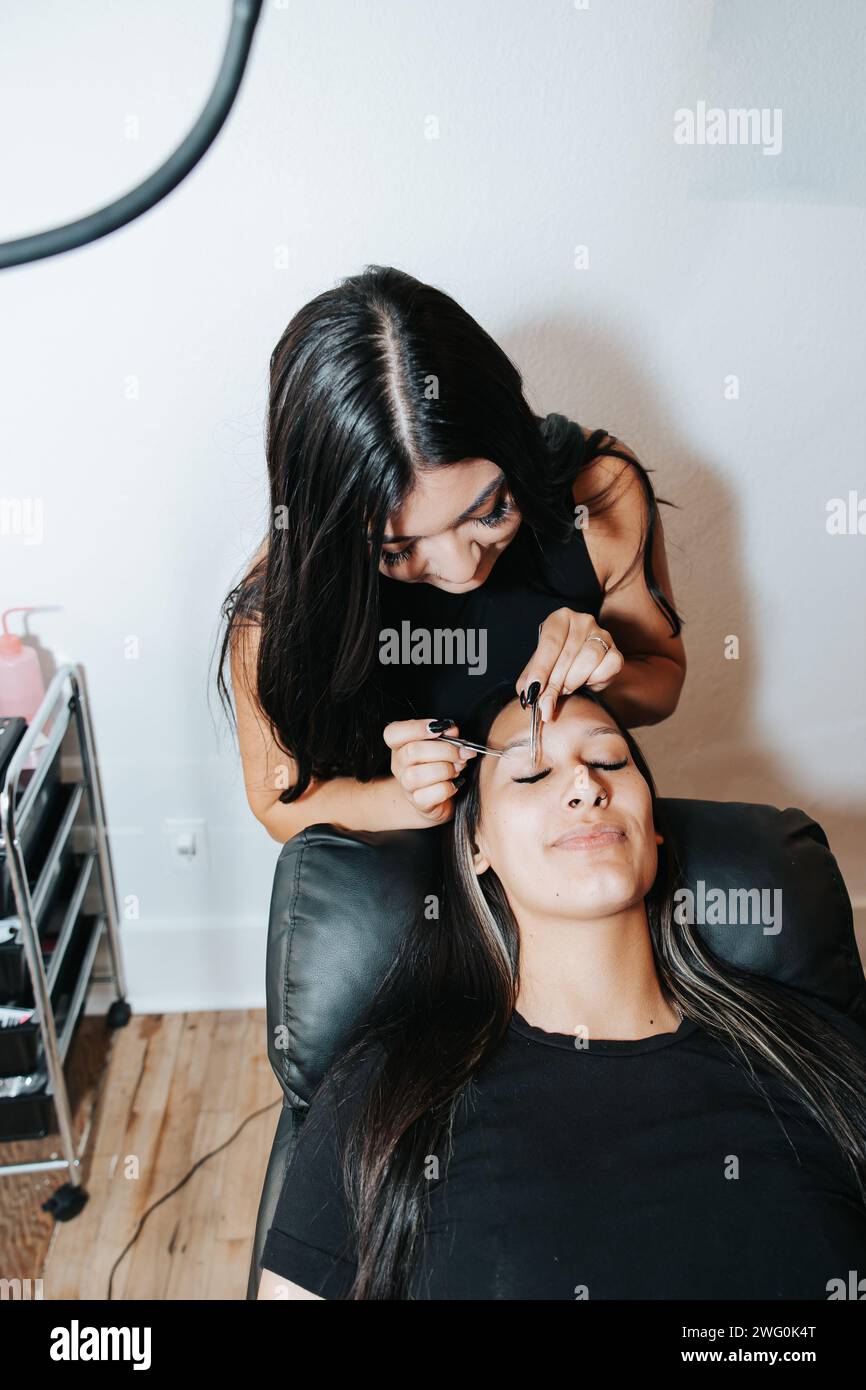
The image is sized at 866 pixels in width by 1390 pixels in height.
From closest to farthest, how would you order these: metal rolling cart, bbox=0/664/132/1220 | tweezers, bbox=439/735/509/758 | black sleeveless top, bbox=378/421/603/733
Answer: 1. tweezers, bbox=439/735/509/758
2. black sleeveless top, bbox=378/421/603/733
3. metal rolling cart, bbox=0/664/132/1220

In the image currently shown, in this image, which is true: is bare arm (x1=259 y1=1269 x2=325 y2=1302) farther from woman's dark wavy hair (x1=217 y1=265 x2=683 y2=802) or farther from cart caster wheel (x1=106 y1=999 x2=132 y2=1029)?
cart caster wheel (x1=106 y1=999 x2=132 y2=1029)

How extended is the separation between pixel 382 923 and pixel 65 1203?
2.73 ft

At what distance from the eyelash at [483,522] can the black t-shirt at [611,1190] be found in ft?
1.86

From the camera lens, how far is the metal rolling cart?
64.0 inches

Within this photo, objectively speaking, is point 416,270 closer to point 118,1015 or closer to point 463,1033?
point 463,1033

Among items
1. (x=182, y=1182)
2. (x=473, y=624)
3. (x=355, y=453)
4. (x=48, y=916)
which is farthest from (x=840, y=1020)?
(x=48, y=916)

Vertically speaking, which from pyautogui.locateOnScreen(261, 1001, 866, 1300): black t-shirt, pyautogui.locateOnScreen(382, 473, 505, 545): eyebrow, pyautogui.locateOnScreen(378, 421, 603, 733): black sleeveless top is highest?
pyautogui.locateOnScreen(382, 473, 505, 545): eyebrow

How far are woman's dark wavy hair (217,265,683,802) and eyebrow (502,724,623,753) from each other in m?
0.19

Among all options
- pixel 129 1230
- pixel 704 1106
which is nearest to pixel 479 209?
pixel 704 1106

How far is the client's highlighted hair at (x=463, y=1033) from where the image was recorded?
1.18 metres

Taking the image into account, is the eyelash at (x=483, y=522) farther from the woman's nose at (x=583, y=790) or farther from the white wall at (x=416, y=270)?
the white wall at (x=416, y=270)

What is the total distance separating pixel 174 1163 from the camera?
1882mm

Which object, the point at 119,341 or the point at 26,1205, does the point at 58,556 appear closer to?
the point at 119,341

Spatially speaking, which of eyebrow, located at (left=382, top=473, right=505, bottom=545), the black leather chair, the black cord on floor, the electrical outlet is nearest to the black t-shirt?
the black leather chair
